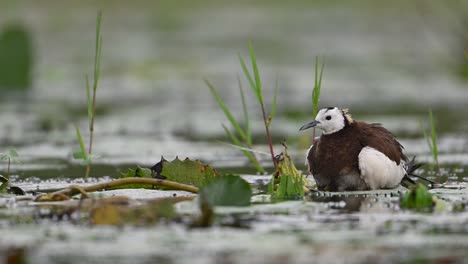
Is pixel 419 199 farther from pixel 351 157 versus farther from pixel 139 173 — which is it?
pixel 139 173

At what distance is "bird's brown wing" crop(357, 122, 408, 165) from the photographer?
682 centimetres

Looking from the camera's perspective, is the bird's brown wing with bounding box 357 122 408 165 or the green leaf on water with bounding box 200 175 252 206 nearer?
the green leaf on water with bounding box 200 175 252 206

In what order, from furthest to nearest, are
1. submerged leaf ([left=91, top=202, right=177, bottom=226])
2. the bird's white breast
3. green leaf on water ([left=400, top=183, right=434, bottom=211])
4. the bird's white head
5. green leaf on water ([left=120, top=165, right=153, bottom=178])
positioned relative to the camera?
the bird's white head
green leaf on water ([left=120, top=165, right=153, bottom=178])
the bird's white breast
green leaf on water ([left=400, top=183, right=434, bottom=211])
submerged leaf ([left=91, top=202, right=177, bottom=226])

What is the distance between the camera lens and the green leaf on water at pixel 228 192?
580cm

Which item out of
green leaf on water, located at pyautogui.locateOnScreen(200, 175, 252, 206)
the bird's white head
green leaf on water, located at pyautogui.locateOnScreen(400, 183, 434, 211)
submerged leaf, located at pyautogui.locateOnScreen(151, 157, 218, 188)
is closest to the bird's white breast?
the bird's white head

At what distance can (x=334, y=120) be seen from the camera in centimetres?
691

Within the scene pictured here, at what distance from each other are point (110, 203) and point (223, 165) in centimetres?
311

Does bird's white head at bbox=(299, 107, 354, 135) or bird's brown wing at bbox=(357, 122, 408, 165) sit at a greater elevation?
bird's white head at bbox=(299, 107, 354, 135)

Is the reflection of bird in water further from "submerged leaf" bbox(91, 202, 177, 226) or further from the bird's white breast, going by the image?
"submerged leaf" bbox(91, 202, 177, 226)

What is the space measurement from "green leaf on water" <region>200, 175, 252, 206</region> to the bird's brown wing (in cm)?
128

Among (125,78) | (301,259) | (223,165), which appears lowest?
(301,259)

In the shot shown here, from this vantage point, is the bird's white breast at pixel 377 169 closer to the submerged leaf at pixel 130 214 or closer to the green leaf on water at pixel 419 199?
the green leaf on water at pixel 419 199

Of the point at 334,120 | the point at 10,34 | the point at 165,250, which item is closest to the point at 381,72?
the point at 10,34

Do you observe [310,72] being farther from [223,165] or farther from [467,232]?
[467,232]
